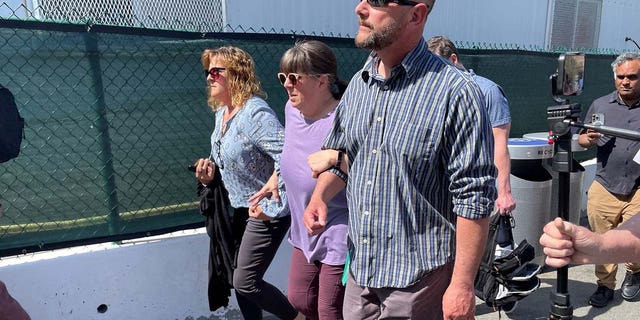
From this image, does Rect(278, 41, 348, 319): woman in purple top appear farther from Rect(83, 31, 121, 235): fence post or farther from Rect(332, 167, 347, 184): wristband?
A: Rect(83, 31, 121, 235): fence post

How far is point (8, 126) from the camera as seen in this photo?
3.03 metres

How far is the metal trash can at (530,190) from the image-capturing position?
4836 mm

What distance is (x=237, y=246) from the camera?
348 cm

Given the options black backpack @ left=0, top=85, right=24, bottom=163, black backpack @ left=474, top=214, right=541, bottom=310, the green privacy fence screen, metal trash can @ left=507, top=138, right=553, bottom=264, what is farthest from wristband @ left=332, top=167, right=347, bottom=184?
metal trash can @ left=507, top=138, right=553, bottom=264

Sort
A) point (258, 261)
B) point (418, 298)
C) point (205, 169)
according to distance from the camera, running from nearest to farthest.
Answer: point (418, 298)
point (258, 261)
point (205, 169)

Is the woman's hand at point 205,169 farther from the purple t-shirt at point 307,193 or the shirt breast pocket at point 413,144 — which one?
the shirt breast pocket at point 413,144

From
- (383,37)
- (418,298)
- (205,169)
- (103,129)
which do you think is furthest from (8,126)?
(418,298)

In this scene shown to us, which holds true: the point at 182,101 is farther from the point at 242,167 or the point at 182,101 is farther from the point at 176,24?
the point at 176,24

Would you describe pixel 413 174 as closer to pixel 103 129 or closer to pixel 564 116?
pixel 564 116

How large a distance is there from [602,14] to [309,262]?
9016mm

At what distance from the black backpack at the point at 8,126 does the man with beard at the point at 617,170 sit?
3.99 m

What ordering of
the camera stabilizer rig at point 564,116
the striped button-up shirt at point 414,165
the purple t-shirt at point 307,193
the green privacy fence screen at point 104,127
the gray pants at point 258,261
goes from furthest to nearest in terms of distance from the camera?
the green privacy fence screen at point 104,127 < the gray pants at point 258,261 < the camera stabilizer rig at point 564,116 < the purple t-shirt at point 307,193 < the striped button-up shirt at point 414,165

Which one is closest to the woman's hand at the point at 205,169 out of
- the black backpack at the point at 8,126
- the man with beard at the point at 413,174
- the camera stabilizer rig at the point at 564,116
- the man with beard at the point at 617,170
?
the black backpack at the point at 8,126

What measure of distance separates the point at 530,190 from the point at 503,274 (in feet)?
5.36
